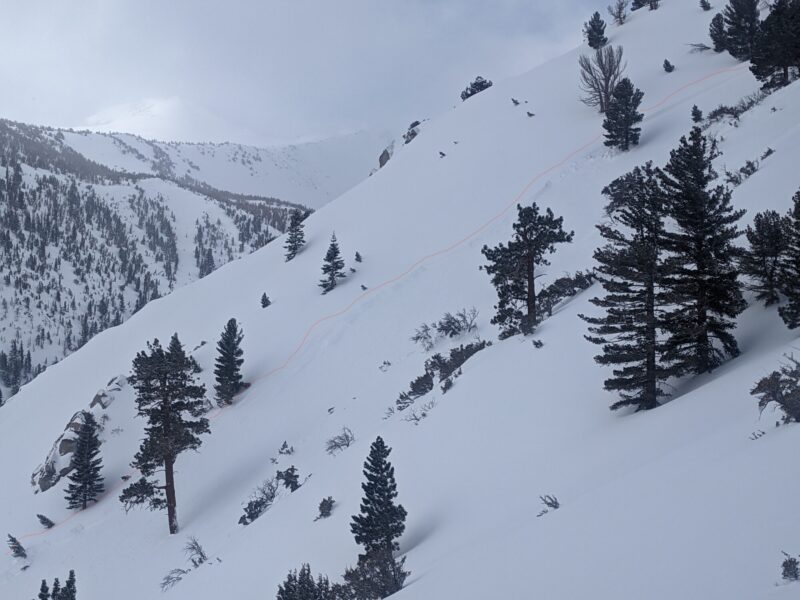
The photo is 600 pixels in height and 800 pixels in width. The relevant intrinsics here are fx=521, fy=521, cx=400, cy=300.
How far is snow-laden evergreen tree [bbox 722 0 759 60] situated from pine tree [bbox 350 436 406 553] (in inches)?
1465

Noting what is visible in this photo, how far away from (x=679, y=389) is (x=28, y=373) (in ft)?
472

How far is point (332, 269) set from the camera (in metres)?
35.4

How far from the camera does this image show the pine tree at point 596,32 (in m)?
50.2

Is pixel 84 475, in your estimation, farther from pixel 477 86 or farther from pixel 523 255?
pixel 477 86

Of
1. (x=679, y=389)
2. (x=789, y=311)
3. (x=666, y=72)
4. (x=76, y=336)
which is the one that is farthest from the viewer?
(x=76, y=336)

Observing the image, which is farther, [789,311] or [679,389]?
[679,389]

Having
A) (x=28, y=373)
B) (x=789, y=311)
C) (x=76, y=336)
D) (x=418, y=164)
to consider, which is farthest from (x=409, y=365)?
(x=76, y=336)

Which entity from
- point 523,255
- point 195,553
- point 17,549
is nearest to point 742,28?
point 523,255

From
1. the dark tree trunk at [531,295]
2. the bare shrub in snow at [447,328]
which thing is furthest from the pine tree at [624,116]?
the dark tree trunk at [531,295]

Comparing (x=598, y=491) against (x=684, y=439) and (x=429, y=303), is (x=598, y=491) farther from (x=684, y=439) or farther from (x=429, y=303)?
(x=429, y=303)

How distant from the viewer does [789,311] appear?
9.90m

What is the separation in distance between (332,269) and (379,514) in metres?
25.4

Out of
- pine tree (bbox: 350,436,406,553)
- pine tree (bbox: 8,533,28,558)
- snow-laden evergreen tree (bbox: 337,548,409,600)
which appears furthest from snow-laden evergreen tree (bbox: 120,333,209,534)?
snow-laden evergreen tree (bbox: 337,548,409,600)

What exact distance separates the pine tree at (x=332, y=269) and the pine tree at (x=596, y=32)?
34746 mm
